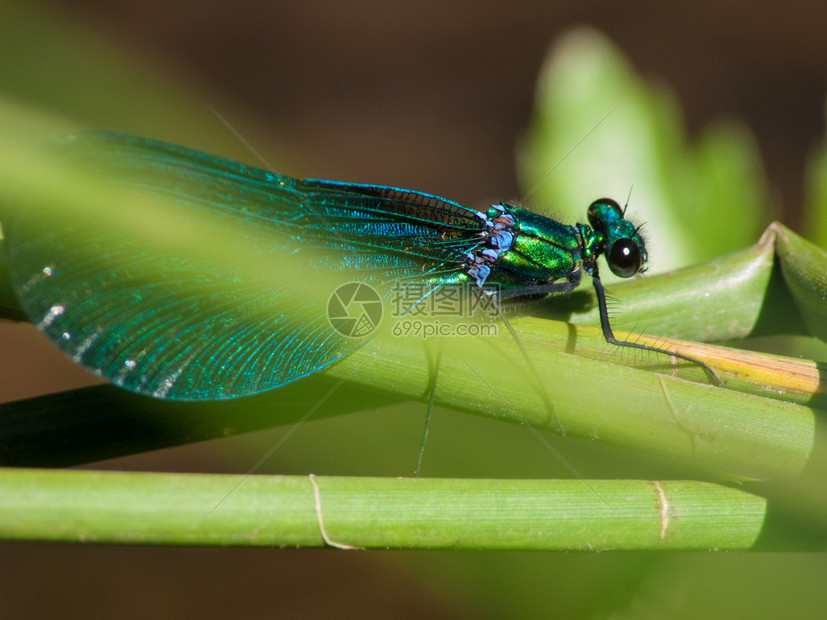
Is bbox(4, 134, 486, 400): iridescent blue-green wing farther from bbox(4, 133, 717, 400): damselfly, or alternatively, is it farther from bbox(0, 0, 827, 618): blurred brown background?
bbox(0, 0, 827, 618): blurred brown background

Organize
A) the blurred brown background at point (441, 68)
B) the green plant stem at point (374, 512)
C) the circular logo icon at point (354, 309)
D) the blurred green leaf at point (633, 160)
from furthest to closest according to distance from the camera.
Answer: the blurred brown background at point (441, 68), the blurred green leaf at point (633, 160), the circular logo icon at point (354, 309), the green plant stem at point (374, 512)

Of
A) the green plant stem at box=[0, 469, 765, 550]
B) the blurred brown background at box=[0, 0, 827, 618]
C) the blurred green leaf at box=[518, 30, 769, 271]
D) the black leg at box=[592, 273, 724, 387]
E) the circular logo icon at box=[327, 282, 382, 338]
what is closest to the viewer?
the green plant stem at box=[0, 469, 765, 550]

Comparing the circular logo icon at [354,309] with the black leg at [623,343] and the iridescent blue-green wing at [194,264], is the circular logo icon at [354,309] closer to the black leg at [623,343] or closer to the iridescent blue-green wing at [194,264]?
the iridescent blue-green wing at [194,264]

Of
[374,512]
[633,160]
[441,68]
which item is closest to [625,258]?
[633,160]

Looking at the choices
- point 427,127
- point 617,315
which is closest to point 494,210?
point 617,315

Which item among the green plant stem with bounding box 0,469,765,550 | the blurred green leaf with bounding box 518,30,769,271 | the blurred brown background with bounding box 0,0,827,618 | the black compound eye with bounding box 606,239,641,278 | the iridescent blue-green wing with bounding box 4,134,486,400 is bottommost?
the green plant stem with bounding box 0,469,765,550

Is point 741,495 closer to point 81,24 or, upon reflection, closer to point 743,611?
point 743,611

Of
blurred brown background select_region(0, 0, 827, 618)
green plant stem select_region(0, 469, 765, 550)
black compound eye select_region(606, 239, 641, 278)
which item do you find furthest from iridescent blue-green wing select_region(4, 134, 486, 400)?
blurred brown background select_region(0, 0, 827, 618)

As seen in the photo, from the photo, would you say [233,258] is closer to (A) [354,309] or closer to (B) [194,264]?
(B) [194,264]

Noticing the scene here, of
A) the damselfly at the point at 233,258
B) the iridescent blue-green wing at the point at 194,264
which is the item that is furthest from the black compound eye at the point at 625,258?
the iridescent blue-green wing at the point at 194,264
